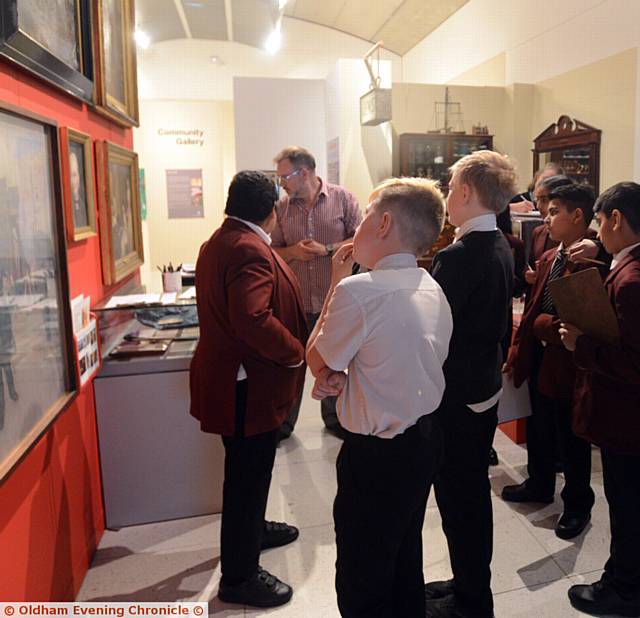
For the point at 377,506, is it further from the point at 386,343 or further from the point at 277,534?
the point at 277,534

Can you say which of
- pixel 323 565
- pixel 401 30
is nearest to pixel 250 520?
pixel 323 565

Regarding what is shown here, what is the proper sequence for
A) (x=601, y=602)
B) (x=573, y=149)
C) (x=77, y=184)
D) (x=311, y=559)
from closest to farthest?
(x=601, y=602), (x=77, y=184), (x=311, y=559), (x=573, y=149)

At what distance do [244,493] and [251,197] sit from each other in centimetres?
102

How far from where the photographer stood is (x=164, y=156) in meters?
8.82

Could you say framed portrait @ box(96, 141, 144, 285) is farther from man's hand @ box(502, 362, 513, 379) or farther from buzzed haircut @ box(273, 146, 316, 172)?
man's hand @ box(502, 362, 513, 379)

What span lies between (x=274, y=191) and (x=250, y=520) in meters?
1.16

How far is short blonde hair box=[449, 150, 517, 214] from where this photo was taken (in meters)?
1.77

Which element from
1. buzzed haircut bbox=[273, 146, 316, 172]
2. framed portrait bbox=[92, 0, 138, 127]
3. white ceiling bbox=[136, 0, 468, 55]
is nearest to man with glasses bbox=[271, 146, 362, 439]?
buzzed haircut bbox=[273, 146, 316, 172]

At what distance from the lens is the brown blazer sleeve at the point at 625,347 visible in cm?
183

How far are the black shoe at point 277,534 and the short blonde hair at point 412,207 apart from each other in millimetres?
1615

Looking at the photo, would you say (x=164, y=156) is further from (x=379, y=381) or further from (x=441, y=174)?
(x=379, y=381)

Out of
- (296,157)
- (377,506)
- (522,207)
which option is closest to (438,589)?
(377,506)

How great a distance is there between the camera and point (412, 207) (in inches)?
54.1

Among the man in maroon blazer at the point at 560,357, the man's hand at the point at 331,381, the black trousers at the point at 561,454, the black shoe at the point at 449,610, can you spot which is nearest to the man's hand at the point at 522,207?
the man in maroon blazer at the point at 560,357
